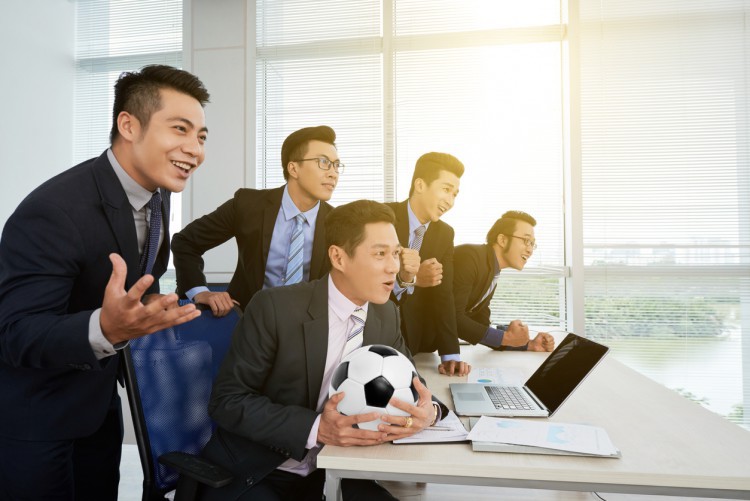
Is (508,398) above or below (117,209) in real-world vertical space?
below

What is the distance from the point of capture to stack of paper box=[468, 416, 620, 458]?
1134 millimetres

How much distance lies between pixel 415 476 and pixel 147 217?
106 centimetres

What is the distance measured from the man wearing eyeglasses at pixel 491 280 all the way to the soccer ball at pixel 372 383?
132 cm

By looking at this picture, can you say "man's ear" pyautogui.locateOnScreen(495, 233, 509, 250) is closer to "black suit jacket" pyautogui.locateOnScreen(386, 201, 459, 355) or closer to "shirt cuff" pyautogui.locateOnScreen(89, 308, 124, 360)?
"black suit jacket" pyautogui.locateOnScreen(386, 201, 459, 355)

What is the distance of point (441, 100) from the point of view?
398cm

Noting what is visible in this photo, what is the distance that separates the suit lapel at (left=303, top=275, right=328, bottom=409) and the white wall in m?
3.51


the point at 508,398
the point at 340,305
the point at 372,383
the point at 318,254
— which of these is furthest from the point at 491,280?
the point at 372,383

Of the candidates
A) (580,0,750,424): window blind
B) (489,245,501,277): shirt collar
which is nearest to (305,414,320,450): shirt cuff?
(489,245,501,277): shirt collar

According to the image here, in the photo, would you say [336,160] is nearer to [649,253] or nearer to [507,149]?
[507,149]

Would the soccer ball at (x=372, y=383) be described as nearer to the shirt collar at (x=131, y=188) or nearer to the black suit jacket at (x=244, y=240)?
the shirt collar at (x=131, y=188)

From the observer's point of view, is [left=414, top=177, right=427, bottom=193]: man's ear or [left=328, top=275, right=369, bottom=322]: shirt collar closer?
[left=328, top=275, right=369, bottom=322]: shirt collar

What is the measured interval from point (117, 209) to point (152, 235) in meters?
0.18

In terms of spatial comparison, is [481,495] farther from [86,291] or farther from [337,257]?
[86,291]

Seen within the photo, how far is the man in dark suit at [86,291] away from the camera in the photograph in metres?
1.07
